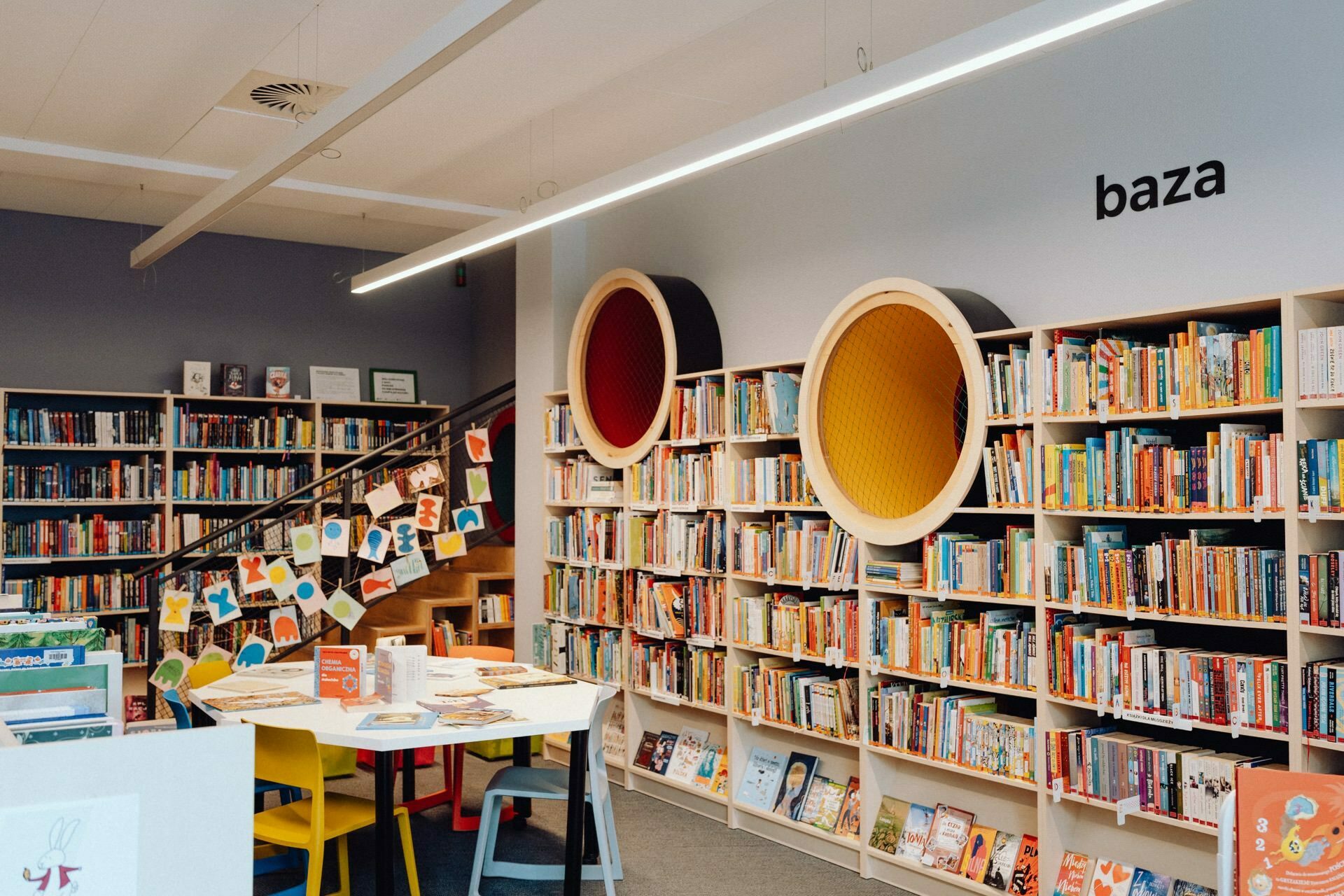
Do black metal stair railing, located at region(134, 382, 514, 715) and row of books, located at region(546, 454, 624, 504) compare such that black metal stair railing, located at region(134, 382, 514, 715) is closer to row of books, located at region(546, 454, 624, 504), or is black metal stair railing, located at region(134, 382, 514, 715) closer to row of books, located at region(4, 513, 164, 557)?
row of books, located at region(4, 513, 164, 557)

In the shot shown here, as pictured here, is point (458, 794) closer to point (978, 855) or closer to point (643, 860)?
point (643, 860)

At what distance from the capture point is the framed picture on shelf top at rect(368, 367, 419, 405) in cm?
905

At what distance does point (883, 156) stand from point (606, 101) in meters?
1.35

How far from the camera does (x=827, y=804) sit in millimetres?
5121

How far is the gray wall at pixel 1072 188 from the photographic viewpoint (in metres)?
3.76

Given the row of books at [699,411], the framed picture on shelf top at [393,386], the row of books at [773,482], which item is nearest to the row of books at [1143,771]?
the row of books at [773,482]

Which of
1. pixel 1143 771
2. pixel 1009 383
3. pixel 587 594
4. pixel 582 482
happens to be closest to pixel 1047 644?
pixel 1143 771

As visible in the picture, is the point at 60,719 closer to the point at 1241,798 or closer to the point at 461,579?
the point at 1241,798

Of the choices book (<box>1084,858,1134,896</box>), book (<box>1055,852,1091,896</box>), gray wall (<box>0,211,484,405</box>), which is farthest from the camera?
gray wall (<box>0,211,484,405</box>)

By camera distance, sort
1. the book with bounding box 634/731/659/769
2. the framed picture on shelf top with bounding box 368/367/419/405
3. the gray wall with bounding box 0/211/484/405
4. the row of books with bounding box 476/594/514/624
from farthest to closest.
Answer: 1. the framed picture on shelf top with bounding box 368/367/419/405
2. the gray wall with bounding box 0/211/484/405
3. the row of books with bounding box 476/594/514/624
4. the book with bounding box 634/731/659/769

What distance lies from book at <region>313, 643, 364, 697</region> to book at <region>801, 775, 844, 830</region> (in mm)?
2108

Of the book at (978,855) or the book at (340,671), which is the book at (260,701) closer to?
the book at (340,671)

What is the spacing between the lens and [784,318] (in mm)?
5785

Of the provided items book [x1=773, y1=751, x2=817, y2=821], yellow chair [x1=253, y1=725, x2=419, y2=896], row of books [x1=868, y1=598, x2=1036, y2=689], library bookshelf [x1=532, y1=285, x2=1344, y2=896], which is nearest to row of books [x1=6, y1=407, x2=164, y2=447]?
library bookshelf [x1=532, y1=285, x2=1344, y2=896]
